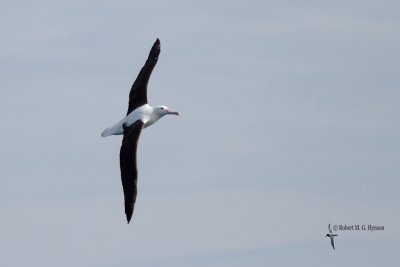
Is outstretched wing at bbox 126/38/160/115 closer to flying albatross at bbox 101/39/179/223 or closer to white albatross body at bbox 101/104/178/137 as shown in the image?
flying albatross at bbox 101/39/179/223

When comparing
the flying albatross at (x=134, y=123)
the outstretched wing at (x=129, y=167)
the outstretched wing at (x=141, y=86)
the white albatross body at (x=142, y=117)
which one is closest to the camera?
the outstretched wing at (x=129, y=167)

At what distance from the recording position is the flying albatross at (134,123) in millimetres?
62250

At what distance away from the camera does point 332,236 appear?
3590 inches

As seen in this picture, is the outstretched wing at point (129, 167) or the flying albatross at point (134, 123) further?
the flying albatross at point (134, 123)

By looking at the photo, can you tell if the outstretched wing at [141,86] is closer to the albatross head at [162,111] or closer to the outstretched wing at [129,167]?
the albatross head at [162,111]

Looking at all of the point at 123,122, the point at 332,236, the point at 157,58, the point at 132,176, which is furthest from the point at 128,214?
the point at 332,236

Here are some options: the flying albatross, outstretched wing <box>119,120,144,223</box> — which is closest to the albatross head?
the flying albatross

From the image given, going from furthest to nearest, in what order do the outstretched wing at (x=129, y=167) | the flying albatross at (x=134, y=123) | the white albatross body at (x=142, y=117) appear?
the white albatross body at (x=142, y=117) < the flying albatross at (x=134, y=123) < the outstretched wing at (x=129, y=167)

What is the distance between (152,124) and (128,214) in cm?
704

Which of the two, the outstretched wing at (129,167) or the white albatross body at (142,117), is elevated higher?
the white albatross body at (142,117)

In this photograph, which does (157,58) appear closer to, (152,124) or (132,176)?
(152,124)

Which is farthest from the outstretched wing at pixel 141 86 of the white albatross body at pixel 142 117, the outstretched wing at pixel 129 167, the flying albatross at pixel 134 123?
the outstretched wing at pixel 129 167

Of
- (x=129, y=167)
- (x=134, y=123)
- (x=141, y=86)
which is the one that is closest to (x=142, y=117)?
(x=134, y=123)

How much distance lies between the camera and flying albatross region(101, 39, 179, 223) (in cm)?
6225
